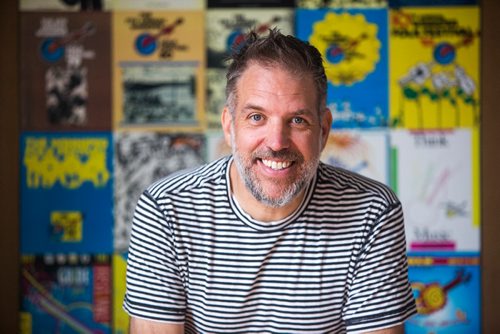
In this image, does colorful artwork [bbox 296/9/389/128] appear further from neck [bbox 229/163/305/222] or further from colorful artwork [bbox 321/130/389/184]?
neck [bbox 229/163/305/222]

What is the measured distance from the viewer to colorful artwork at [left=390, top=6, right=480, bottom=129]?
2.94 meters

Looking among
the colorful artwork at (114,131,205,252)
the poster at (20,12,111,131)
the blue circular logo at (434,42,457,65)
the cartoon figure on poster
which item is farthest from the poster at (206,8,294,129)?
the blue circular logo at (434,42,457,65)

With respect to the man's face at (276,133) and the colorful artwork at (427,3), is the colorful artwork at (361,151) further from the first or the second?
the man's face at (276,133)

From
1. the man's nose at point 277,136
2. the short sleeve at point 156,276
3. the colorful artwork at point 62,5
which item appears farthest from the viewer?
the colorful artwork at point 62,5

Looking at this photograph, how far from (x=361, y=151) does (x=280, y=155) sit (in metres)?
1.63

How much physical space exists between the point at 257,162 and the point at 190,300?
0.38m

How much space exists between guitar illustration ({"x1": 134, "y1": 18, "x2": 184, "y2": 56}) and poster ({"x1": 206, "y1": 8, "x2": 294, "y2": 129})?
17 cm

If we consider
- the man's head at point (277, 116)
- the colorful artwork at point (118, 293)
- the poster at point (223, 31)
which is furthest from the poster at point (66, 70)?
the man's head at point (277, 116)

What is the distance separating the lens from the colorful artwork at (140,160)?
9.65 feet

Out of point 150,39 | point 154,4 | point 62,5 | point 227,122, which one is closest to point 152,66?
point 150,39

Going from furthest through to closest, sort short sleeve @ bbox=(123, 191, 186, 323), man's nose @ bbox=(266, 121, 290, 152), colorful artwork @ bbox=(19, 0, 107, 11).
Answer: colorful artwork @ bbox=(19, 0, 107, 11), short sleeve @ bbox=(123, 191, 186, 323), man's nose @ bbox=(266, 121, 290, 152)

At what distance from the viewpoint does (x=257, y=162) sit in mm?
1430

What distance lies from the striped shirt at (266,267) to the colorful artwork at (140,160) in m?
1.44

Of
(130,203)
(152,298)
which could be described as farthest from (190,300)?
(130,203)
